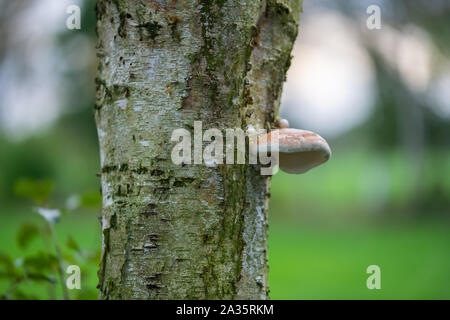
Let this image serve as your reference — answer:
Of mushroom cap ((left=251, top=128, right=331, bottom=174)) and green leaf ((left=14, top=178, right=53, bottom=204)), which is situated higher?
mushroom cap ((left=251, top=128, right=331, bottom=174))

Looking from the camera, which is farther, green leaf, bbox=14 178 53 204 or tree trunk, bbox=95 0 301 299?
green leaf, bbox=14 178 53 204

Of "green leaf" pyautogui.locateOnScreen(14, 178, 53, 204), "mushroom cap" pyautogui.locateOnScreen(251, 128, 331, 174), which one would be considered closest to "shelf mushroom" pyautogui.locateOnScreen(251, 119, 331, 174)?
"mushroom cap" pyautogui.locateOnScreen(251, 128, 331, 174)

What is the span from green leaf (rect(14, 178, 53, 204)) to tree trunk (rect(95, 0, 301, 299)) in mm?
511

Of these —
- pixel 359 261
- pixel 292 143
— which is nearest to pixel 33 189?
pixel 292 143

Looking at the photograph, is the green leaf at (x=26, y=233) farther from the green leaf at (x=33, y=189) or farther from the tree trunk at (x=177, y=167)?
the tree trunk at (x=177, y=167)

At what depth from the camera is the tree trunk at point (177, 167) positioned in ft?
3.81

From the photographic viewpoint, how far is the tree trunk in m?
1.16

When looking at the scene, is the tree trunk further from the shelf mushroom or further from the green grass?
the green grass

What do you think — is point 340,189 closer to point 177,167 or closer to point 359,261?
point 359,261

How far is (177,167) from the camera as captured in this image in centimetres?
117

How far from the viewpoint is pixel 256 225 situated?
128cm

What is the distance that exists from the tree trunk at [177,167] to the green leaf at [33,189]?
51 cm

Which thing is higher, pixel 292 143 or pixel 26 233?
pixel 292 143

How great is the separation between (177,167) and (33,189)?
818 mm
